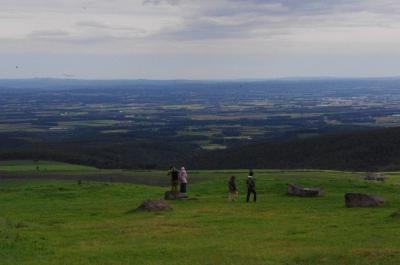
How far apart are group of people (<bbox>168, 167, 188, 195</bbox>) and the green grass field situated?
4.64 ft

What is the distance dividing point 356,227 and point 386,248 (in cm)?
483

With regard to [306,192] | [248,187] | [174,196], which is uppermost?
[248,187]

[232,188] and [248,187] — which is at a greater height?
[248,187]

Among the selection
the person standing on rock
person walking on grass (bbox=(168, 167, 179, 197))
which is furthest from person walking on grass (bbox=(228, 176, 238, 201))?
the person standing on rock

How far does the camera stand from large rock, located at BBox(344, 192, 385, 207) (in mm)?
32562

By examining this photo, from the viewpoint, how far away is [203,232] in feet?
84.1

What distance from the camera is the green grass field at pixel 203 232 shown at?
20.5 meters

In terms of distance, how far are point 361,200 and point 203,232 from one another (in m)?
10.6

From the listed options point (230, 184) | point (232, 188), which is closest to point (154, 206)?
point (230, 184)

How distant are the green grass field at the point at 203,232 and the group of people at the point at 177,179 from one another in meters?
1.41

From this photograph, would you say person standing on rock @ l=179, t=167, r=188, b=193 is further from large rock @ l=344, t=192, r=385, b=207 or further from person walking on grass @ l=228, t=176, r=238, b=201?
large rock @ l=344, t=192, r=385, b=207

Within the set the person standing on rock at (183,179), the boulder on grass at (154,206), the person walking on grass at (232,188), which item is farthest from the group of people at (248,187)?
the boulder on grass at (154,206)

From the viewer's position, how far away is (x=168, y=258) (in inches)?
811

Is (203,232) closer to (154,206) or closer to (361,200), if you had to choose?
(154,206)
